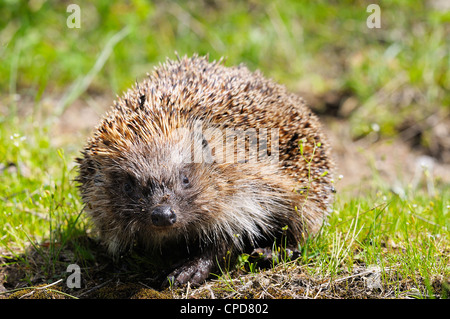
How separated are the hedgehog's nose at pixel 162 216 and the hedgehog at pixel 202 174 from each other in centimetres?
15

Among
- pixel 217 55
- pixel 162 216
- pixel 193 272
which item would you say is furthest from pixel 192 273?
pixel 217 55

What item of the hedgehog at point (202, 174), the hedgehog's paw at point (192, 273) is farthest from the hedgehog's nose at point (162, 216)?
the hedgehog's paw at point (192, 273)

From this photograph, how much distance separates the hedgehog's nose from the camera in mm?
3857

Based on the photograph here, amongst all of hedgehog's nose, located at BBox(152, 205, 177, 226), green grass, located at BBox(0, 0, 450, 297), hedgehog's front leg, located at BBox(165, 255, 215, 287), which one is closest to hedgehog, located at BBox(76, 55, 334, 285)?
hedgehog's front leg, located at BBox(165, 255, 215, 287)

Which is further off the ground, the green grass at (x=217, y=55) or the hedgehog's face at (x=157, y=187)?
the green grass at (x=217, y=55)

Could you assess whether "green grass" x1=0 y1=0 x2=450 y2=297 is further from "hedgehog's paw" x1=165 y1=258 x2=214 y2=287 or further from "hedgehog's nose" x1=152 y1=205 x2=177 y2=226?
"hedgehog's nose" x1=152 y1=205 x2=177 y2=226

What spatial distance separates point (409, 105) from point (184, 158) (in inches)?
249

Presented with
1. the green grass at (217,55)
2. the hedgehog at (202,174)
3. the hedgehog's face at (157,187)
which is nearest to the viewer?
the hedgehog's face at (157,187)

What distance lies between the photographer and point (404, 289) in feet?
13.1

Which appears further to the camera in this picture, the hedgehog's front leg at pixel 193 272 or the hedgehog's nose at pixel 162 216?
the hedgehog's front leg at pixel 193 272

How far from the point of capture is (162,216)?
386cm

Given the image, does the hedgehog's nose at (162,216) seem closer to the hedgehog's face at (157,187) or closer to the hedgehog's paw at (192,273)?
the hedgehog's face at (157,187)

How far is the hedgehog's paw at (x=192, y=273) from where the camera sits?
14.0 ft

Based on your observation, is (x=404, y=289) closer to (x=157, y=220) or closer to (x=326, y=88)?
(x=157, y=220)
